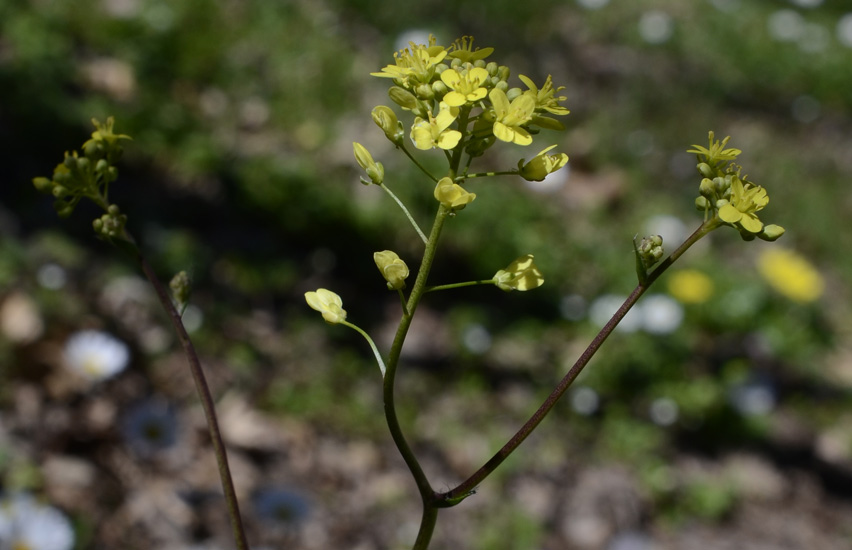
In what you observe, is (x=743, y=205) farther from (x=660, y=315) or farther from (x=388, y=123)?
(x=660, y=315)

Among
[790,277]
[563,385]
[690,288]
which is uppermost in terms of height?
[563,385]

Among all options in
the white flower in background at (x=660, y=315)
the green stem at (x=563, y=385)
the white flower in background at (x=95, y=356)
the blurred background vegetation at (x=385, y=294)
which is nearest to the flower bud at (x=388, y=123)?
the green stem at (x=563, y=385)

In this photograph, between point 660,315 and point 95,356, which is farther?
point 660,315

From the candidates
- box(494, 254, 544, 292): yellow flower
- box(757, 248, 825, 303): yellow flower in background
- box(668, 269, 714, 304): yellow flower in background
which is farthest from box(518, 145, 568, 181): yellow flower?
box(757, 248, 825, 303): yellow flower in background

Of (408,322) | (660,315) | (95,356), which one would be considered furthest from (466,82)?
(660,315)

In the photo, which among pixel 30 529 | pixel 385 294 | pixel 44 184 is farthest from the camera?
pixel 385 294

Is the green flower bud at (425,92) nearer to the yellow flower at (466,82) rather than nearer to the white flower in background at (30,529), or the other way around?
the yellow flower at (466,82)

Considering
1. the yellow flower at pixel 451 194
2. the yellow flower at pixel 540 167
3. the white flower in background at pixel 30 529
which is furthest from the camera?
the white flower in background at pixel 30 529
